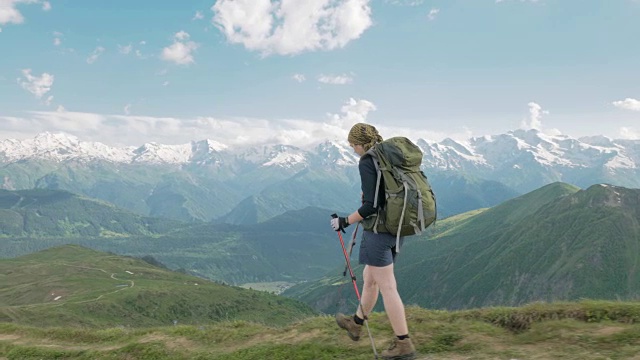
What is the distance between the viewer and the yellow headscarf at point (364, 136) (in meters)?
11.1

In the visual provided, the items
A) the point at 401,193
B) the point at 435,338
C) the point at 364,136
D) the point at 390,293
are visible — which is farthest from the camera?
the point at 435,338

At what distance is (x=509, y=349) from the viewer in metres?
11.4

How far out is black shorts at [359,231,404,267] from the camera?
10.5 metres

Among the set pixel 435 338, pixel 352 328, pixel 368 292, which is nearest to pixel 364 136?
pixel 368 292

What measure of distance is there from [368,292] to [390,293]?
0.98 metres

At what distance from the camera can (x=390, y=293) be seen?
10.9 meters

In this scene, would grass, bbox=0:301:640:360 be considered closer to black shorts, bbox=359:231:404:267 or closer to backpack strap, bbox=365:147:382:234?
black shorts, bbox=359:231:404:267

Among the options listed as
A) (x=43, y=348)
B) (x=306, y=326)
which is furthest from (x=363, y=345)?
(x=43, y=348)

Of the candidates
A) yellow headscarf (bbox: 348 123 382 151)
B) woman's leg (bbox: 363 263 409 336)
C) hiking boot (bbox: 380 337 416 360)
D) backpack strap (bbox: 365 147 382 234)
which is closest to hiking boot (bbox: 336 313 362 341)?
hiking boot (bbox: 380 337 416 360)

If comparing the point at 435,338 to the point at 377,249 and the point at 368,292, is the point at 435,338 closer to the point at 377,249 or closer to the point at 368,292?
the point at 368,292

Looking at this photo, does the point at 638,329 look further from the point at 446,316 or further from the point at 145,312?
the point at 145,312

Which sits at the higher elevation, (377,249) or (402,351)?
(377,249)

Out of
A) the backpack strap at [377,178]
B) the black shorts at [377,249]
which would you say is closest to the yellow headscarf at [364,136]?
the backpack strap at [377,178]

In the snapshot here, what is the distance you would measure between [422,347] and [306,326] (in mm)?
5100
